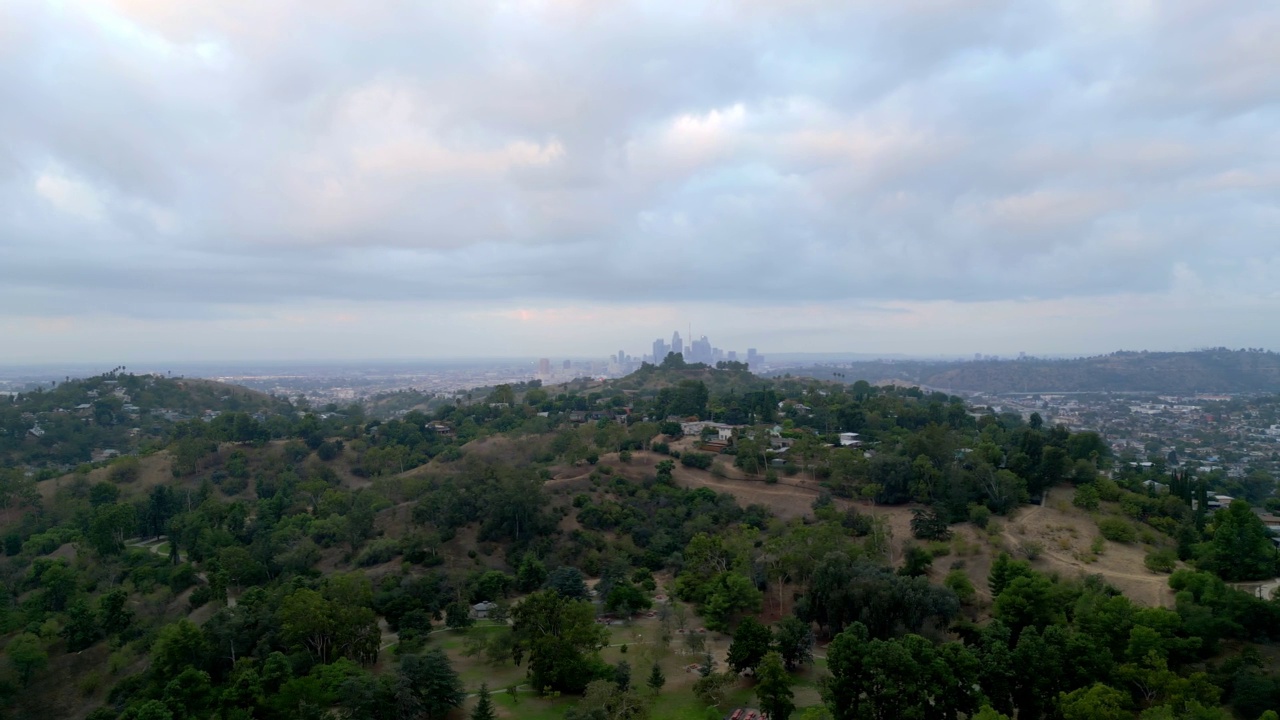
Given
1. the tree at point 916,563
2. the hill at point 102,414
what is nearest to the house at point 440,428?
the hill at point 102,414

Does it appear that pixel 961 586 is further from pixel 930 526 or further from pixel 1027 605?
pixel 930 526

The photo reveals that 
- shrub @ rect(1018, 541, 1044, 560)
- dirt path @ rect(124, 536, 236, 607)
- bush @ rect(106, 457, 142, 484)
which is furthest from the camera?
bush @ rect(106, 457, 142, 484)

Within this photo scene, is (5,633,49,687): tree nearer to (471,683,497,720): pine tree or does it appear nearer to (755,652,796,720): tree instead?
(471,683,497,720): pine tree

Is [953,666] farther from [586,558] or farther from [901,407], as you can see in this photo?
[901,407]

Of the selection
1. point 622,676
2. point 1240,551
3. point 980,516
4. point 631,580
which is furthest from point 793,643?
point 1240,551

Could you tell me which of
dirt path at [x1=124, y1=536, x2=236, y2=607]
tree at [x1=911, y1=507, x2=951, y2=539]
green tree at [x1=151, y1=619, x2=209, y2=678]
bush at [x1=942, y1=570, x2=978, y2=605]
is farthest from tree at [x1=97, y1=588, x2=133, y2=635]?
tree at [x1=911, y1=507, x2=951, y2=539]
